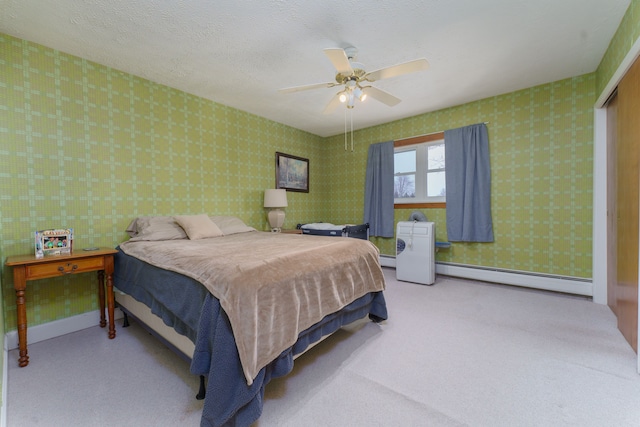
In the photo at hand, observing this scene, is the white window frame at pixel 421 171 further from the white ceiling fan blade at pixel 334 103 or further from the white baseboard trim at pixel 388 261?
the white ceiling fan blade at pixel 334 103

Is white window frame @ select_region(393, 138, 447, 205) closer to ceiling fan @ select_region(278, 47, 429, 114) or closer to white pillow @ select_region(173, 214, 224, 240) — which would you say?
ceiling fan @ select_region(278, 47, 429, 114)

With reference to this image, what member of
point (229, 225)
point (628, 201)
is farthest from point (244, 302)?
point (628, 201)

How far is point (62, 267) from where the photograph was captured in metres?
2.05

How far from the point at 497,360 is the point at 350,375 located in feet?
3.51

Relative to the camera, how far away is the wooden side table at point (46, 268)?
74.4 inches

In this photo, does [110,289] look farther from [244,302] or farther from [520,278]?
[520,278]

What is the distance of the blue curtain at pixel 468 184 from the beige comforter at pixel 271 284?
236cm

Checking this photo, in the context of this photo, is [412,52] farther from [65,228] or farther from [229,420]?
[65,228]

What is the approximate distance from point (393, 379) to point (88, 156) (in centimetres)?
Result: 321

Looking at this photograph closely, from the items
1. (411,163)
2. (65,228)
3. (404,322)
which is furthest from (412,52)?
(65,228)

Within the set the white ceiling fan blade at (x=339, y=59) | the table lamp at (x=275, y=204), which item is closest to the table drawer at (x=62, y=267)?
the table lamp at (x=275, y=204)

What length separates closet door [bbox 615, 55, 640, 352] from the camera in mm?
1958

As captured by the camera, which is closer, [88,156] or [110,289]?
[110,289]

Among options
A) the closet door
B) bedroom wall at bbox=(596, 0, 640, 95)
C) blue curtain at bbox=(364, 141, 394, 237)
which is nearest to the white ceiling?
bedroom wall at bbox=(596, 0, 640, 95)
